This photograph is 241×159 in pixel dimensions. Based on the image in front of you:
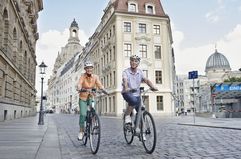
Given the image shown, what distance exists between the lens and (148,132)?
18.9 ft

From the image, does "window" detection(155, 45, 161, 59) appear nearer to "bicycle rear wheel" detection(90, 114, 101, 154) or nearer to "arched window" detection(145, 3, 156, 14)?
"arched window" detection(145, 3, 156, 14)

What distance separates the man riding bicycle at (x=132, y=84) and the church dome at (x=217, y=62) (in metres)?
117

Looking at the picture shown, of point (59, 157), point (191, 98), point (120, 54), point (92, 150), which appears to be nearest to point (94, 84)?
point (92, 150)

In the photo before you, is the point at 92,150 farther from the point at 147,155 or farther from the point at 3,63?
the point at 3,63

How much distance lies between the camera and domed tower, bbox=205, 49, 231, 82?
11631cm

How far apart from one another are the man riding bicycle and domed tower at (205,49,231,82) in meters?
114

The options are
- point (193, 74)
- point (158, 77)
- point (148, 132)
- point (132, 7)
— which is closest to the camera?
point (148, 132)

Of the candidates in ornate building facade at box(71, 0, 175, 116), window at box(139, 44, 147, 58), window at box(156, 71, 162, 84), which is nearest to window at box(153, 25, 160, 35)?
ornate building facade at box(71, 0, 175, 116)

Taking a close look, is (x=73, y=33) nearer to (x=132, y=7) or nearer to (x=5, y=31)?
(x=132, y=7)

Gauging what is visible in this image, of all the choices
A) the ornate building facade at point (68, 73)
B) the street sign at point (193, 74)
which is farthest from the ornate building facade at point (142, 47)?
the ornate building facade at point (68, 73)

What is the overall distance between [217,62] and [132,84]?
390ft

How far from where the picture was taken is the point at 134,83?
6.39m

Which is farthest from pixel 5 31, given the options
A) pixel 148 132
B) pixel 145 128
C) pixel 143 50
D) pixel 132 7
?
pixel 132 7

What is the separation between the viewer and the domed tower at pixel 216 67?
116 metres
